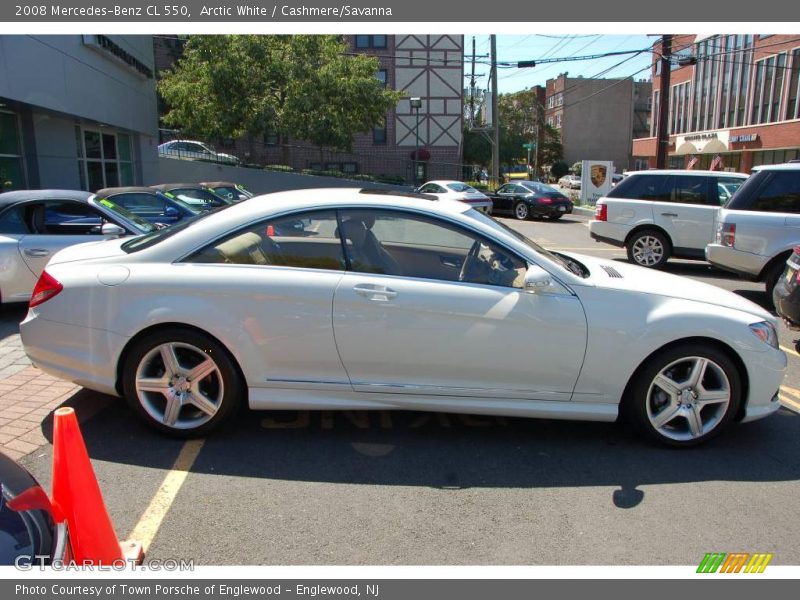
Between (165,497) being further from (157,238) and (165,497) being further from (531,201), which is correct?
(531,201)

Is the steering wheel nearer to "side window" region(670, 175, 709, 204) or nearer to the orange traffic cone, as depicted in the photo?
the orange traffic cone

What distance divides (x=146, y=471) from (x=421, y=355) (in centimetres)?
175

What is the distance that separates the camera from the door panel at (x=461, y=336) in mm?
3750

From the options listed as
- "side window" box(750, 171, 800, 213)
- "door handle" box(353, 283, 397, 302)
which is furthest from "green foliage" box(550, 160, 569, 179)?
"door handle" box(353, 283, 397, 302)

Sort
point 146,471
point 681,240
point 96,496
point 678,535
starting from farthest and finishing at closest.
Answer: point 681,240
point 146,471
point 678,535
point 96,496

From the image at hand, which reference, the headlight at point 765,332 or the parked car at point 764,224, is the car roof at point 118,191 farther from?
the parked car at point 764,224

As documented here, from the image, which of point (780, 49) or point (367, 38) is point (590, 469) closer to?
point (367, 38)

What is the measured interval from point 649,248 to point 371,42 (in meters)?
33.0

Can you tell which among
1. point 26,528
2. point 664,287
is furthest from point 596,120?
point 26,528

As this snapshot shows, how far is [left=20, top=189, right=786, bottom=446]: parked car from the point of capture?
3768 millimetres

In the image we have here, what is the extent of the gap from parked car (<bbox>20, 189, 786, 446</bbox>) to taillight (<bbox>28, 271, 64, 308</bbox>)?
2 cm

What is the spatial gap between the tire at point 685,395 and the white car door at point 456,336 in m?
0.48

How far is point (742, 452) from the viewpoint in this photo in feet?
13.0

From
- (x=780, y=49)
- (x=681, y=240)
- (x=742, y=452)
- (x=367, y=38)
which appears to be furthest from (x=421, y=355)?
(x=780, y=49)
